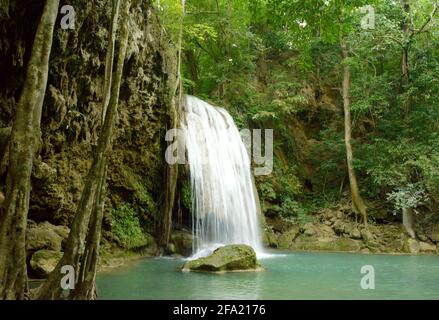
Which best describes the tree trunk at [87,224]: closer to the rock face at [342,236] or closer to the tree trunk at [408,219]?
the rock face at [342,236]

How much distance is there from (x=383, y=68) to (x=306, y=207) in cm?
779

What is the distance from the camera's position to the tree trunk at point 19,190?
5.77m

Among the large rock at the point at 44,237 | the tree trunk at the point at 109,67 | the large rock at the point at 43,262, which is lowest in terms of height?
the large rock at the point at 43,262

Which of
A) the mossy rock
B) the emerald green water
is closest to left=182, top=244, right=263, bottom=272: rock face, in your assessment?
the emerald green water

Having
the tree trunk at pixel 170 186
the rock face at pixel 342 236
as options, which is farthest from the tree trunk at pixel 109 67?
the rock face at pixel 342 236

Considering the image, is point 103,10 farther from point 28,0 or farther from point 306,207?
point 306,207

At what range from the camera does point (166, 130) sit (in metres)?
14.8

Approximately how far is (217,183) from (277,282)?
7048 millimetres

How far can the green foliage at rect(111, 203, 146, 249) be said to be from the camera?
13698 mm

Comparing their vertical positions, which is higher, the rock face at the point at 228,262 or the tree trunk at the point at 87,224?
the tree trunk at the point at 87,224

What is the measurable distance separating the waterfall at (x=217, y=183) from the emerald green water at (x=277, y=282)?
8.20ft

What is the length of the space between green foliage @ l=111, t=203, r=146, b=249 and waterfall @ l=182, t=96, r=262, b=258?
6.27ft

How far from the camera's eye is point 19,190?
5.95 m

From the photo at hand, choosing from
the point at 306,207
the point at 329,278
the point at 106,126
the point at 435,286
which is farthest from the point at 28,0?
the point at 306,207
